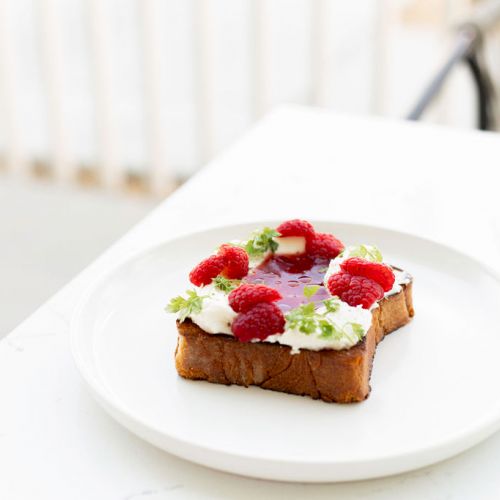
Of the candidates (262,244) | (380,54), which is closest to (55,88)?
(380,54)

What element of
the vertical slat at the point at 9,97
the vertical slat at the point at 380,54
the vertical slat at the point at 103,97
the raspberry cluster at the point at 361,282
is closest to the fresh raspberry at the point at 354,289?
the raspberry cluster at the point at 361,282

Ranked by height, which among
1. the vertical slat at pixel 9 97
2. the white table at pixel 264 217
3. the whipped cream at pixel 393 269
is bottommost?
the vertical slat at pixel 9 97

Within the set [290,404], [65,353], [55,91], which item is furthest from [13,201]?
[290,404]

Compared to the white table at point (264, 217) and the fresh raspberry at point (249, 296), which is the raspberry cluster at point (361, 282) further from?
the white table at point (264, 217)

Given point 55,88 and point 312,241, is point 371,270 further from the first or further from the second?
point 55,88

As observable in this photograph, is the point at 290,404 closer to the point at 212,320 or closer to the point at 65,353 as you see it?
the point at 212,320

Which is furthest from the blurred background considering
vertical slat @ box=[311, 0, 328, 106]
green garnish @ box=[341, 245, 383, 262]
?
green garnish @ box=[341, 245, 383, 262]
